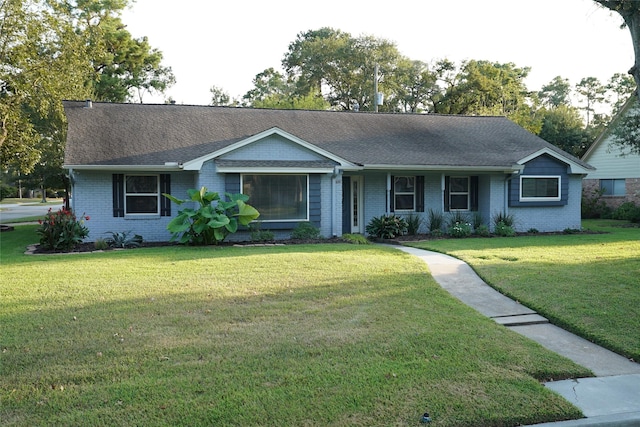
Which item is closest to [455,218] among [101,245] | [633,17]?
[633,17]

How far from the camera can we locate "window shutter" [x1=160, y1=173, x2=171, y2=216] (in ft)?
54.9

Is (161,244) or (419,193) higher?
(419,193)

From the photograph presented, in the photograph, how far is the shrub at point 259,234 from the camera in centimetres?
1594

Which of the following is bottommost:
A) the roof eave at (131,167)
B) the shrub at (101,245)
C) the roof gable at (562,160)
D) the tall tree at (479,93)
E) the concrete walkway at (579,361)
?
the concrete walkway at (579,361)

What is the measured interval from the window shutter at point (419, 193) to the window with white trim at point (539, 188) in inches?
143

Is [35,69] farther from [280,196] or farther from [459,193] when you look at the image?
[459,193]

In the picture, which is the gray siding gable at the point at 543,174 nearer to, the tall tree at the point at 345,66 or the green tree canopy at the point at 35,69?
the green tree canopy at the point at 35,69

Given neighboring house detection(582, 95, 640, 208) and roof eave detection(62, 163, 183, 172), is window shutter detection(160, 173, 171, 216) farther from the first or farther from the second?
neighboring house detection(582, 95, 640, 208)

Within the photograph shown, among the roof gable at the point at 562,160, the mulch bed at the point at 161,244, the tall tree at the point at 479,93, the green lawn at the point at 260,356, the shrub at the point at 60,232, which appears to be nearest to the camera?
the green lawn at the point at 260,356

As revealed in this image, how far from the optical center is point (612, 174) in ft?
91.5

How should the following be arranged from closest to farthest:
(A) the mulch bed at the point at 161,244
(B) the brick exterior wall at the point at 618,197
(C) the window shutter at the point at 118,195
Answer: (A) the mulch bed at the point at 161,244 → (C) the window shutter at the point at 118,195 → (B) the brick exterior wall at the point at 618,197

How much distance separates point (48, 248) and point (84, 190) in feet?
7.92

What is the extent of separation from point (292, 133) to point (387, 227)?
509 centimetres

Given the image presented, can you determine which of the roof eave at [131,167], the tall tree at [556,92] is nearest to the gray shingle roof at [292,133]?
the roof eave at [131,167]
